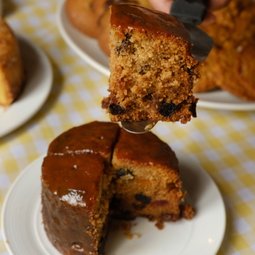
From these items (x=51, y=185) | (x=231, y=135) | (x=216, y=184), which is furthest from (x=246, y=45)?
(x=51, y=185)

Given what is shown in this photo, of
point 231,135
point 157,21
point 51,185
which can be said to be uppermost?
point 157,21

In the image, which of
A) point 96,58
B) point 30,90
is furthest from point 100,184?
point 96,58

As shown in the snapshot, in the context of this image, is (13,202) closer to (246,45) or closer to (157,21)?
(157,21)

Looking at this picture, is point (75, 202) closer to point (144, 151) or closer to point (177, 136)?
point (144, 151)

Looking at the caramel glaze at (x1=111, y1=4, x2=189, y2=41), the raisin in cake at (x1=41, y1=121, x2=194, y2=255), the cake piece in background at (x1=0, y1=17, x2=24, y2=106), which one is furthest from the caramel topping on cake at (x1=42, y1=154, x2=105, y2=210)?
the cake piece in background at (x1=0, y1=17, x2=24, y2=106)

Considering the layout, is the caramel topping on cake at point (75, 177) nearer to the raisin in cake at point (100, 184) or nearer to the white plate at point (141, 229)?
the raisin in cake at point (100, 184)

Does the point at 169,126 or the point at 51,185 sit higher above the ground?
the point at 51,185
